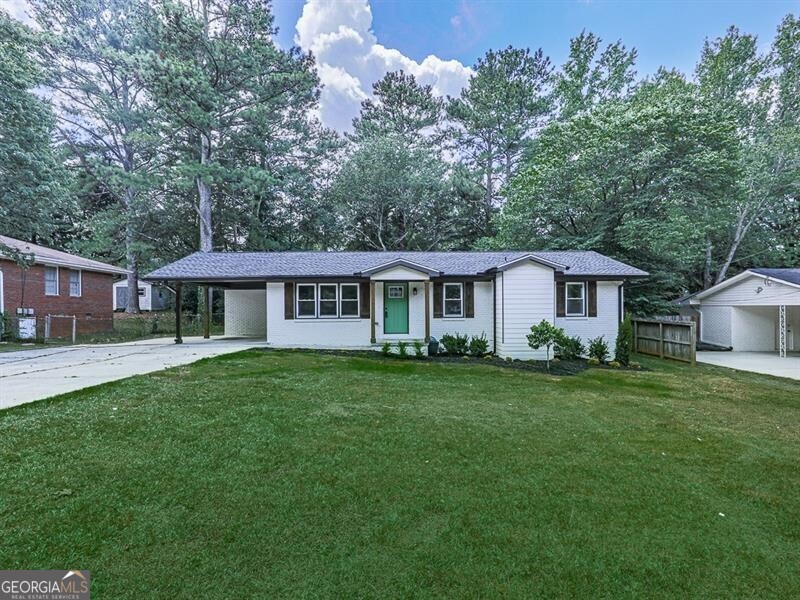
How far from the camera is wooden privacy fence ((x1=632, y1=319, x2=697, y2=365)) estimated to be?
11615 mm

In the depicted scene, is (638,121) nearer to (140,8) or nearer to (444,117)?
(444,117)

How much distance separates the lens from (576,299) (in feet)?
40.7

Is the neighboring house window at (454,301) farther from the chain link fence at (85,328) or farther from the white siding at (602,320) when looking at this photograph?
the chain link fence at (85,328)

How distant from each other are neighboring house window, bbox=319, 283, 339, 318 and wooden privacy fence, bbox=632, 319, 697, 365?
36.2 ft

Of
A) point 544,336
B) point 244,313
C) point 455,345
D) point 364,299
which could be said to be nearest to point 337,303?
point 364,299

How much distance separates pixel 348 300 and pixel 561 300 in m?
6.98

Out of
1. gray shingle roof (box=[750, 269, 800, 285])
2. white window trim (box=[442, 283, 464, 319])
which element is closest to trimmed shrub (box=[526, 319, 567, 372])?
white window trim (box=[442, 283, 464, 319])

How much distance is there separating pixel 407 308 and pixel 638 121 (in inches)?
494

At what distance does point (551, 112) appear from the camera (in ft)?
79.4

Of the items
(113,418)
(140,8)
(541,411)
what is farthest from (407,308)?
(140,8)

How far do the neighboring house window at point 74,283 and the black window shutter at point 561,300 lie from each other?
19.7m

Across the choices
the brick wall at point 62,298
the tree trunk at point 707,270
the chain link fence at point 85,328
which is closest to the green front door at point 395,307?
the chain link fence at point 85,328

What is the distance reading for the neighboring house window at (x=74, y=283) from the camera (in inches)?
645

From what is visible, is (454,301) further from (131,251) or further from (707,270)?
(131,251)
